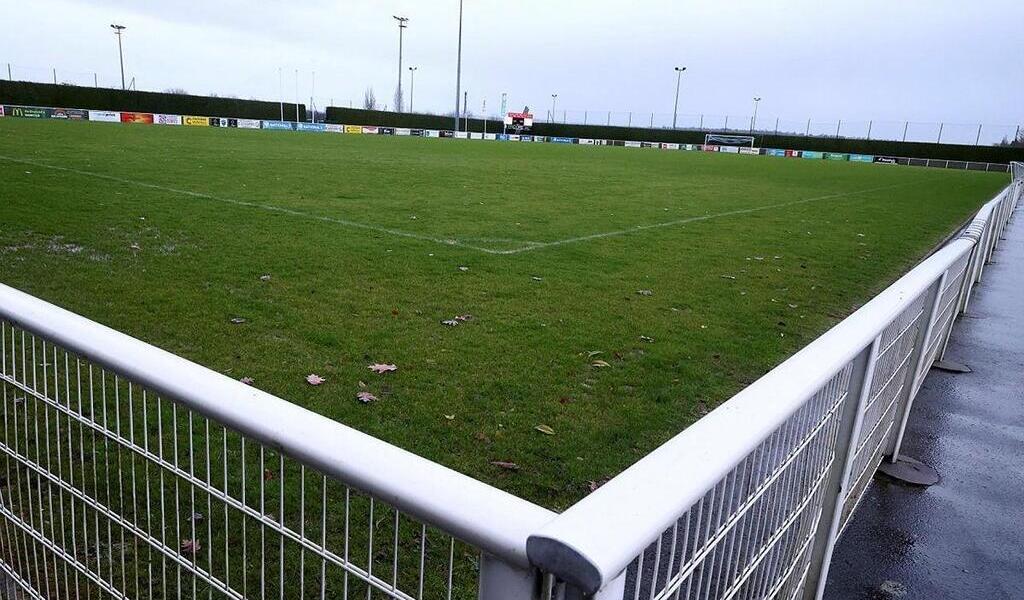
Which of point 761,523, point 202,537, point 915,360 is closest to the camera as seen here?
point 761,523

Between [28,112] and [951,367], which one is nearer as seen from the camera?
[951,367]

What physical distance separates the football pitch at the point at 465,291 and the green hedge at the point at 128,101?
38.7 meters

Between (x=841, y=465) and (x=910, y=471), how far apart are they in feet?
7.42

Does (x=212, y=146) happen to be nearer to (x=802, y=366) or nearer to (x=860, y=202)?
(x=860, y=202)

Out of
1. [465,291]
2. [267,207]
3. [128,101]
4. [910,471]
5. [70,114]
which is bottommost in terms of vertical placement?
[910,471]

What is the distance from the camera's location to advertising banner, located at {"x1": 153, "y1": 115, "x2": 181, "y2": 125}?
4906cm

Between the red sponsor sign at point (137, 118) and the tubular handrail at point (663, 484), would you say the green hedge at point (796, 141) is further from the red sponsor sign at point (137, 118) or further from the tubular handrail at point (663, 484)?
the tubular handrail at point (663, 484)

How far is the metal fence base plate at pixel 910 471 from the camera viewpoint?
4289mm

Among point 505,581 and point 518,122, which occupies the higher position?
point 518,122

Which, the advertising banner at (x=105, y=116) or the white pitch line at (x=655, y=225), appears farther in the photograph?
the advertising banner at (x=105, y=116)

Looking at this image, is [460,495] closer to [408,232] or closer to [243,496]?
[243,496]

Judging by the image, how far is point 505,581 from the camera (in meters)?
1.01

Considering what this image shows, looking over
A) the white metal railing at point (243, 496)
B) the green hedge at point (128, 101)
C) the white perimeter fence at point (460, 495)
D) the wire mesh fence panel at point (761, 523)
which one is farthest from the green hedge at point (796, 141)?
the wire mesh fence panel at point (761, 523)

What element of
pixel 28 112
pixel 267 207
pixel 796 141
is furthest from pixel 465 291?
pixel 796 141
